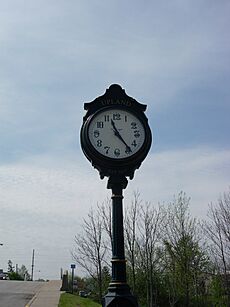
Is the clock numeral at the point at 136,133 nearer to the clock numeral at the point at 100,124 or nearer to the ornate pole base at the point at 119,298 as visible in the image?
the clock numeral at the point at 100,124

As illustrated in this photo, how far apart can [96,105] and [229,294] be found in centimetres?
1314

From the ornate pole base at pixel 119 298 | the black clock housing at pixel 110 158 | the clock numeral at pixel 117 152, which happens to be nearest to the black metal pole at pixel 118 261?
the ornate pole base at pixel 119 298

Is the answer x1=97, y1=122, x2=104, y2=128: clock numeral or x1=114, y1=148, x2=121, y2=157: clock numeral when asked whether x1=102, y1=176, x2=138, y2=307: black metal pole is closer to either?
x1=114, y1=148, x2=121, y2=157: clock numeral

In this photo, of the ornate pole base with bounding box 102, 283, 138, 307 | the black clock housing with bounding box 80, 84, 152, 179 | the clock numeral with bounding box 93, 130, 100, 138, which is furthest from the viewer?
the clock numeral with bounding box 93, 130, 100, 138

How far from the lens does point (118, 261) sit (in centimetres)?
483

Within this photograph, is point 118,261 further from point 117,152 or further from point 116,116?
point 116,116

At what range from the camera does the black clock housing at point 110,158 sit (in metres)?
5.22

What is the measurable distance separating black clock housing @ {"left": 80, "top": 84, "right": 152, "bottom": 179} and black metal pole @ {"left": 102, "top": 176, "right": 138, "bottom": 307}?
11cm

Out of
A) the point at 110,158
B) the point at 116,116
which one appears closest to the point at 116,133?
the point at 116,116

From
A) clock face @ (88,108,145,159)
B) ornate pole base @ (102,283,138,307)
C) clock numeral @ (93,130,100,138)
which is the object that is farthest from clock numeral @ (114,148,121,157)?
ornate pole base @ (102,283,138,307)

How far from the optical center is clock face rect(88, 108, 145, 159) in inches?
209

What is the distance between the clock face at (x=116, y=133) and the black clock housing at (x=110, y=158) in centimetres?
4

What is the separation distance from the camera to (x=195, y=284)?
18.3 metres

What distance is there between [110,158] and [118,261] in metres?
1.13
